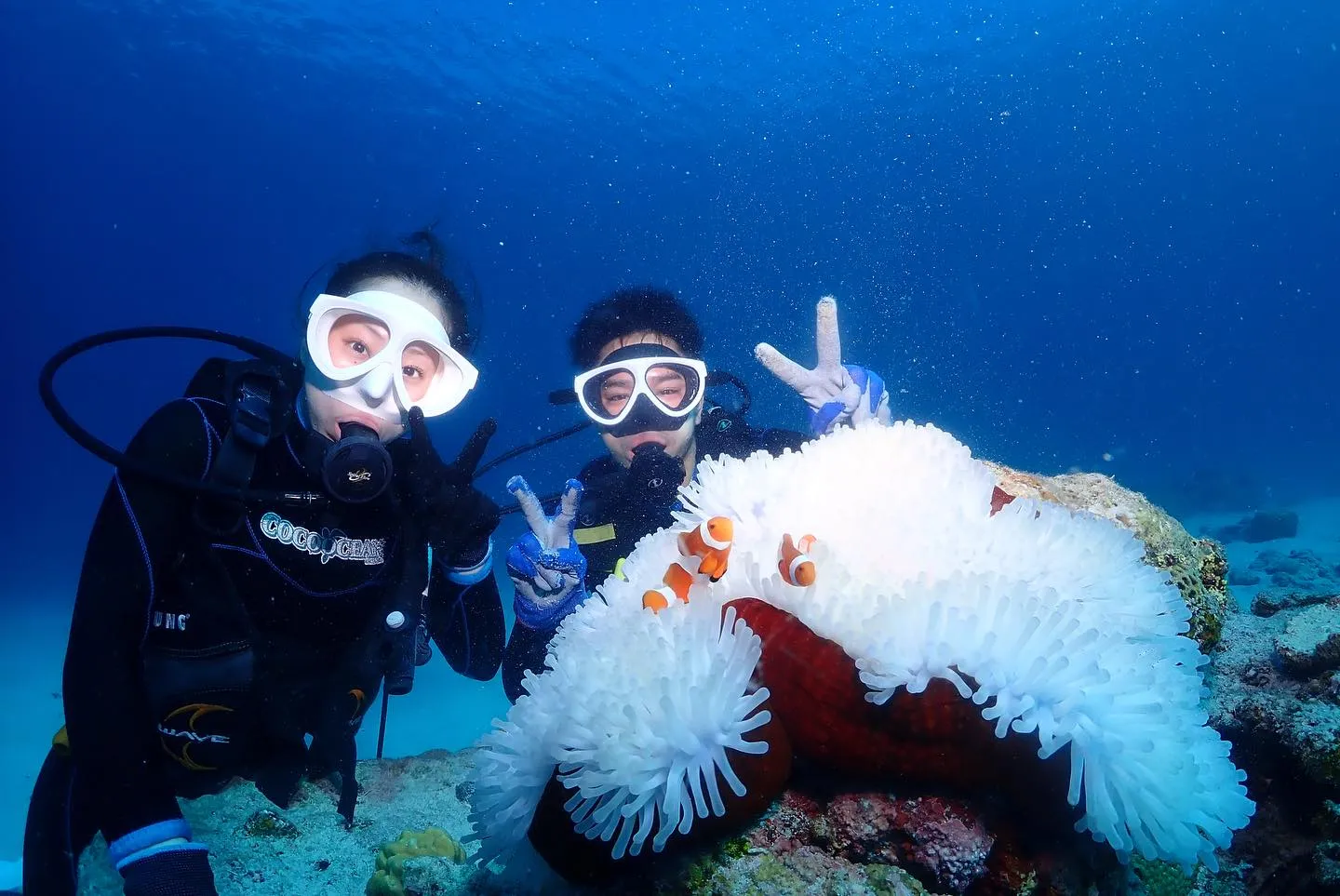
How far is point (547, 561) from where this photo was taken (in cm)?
322

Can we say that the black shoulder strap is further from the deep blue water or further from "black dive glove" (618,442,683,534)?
"black dive glove" (618,442,683,534)

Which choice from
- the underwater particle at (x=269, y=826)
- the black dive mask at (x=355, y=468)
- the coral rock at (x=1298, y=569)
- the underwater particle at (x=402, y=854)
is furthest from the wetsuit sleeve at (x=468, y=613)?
the coral rock at (x=1298, y=569)

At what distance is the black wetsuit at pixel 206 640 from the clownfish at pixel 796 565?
2.31 m

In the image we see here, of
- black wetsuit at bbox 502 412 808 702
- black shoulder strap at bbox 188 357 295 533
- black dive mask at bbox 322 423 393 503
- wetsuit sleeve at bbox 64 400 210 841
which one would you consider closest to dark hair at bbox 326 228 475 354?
black shoulder strap at bbox 188 357 295 533

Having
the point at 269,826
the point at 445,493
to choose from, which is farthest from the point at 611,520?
the point at 269,826

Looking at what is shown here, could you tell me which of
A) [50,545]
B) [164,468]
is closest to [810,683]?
[164,468]

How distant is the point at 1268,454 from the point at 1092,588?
5476 centimetres

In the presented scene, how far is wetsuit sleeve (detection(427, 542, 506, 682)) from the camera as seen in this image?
358 cm

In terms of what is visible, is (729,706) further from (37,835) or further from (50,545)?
(50,545)

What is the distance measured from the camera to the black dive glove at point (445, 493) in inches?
123

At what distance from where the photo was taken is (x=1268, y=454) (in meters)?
41.8

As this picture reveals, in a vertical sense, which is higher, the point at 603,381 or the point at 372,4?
the point at 372,4

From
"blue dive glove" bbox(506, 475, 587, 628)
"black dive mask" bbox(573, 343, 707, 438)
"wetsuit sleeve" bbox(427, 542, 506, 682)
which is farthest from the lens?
"black dive mask" bbox(573, 343, 707, 438)

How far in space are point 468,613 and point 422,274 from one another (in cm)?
188
